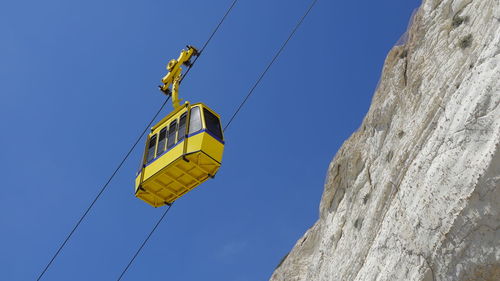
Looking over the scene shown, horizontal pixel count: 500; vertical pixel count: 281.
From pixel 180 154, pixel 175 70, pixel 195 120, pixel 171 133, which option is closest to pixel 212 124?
pixel 195 120

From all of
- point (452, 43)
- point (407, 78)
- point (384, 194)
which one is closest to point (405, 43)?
point (407, 78)

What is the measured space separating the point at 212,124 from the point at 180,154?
49.1 inches

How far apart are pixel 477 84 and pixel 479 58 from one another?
3.71 feet

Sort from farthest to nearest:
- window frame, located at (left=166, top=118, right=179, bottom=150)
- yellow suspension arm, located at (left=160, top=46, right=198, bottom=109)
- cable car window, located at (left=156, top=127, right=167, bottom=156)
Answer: yellow suspension arm, located at (left=160, top=46, right=198, bottom=109)
cable car window, located at (left=156, top=127, right=167, bottom=156)
window frame, located at (left=166, top=118, right=179, bottom=150)

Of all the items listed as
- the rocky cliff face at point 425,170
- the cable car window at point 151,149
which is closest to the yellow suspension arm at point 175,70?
the cable car window at point 151,149

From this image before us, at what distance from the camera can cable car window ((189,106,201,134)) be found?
15.9m

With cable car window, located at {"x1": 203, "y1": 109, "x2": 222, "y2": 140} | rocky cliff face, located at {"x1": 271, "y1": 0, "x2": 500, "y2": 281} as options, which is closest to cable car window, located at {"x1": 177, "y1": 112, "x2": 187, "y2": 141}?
cable car window, located at {"x1": 203, "y1": 109, "x2": 222, "y2": 140}

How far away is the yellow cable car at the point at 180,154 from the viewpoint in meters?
15.5

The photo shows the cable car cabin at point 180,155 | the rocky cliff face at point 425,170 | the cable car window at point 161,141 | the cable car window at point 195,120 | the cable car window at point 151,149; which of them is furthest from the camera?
the cable car window at point 151,149

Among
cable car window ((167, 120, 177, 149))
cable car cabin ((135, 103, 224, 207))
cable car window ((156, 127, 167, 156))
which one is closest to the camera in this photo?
cable car cabin ((135, 103, 224, 207))

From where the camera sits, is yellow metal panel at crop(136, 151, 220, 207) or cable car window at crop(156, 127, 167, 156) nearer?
yellow metal panel at crop(136, 151, 220, 207)

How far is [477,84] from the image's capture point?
13.7 m

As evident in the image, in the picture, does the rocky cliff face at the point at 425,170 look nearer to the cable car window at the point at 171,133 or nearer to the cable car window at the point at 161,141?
the cable car window at the point at 171,133

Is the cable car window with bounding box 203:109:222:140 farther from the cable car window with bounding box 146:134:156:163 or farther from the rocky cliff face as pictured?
the rocky cliff face
